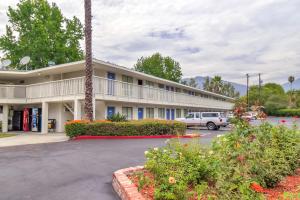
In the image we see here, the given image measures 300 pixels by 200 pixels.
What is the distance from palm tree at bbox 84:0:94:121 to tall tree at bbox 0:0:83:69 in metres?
21.5

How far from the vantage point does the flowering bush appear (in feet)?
13.7

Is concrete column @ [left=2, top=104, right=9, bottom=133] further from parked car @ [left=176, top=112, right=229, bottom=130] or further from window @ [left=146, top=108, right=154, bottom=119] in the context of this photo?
parked car @ [left=176, top=112, right=229, bottom=130]

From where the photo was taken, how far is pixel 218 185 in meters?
4.15

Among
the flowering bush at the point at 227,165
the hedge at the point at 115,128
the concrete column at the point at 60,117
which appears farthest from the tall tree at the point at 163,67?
the flowering bush at the point at 227,165

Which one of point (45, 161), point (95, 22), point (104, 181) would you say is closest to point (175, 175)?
point (104, 181)

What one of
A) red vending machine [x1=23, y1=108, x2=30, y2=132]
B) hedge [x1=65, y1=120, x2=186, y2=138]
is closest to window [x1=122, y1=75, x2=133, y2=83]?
hedge [x1=65, y1=120, x2=186, y2=138]

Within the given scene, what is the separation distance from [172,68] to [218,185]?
6534 centimetres

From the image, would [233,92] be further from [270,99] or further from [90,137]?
[90,137]

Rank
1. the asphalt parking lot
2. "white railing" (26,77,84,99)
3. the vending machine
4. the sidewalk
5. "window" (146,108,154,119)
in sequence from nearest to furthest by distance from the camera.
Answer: the asphalt parking lot
the sidewalk
"white railing" (26,77,84,99)
the vending machine
"window" (146,108,154,119)

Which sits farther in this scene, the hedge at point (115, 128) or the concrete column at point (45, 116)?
the concrete column at point (45, 116)

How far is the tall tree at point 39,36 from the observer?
38.0 meters

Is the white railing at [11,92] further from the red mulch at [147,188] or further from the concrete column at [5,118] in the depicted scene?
the red mulch at [147,188]

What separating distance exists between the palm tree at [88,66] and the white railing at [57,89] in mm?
1793

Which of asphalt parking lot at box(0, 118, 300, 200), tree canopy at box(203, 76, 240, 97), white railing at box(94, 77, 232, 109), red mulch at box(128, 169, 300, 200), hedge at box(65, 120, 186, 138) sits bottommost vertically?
asphalt parking lot at box(0, 118, 300, 200)
